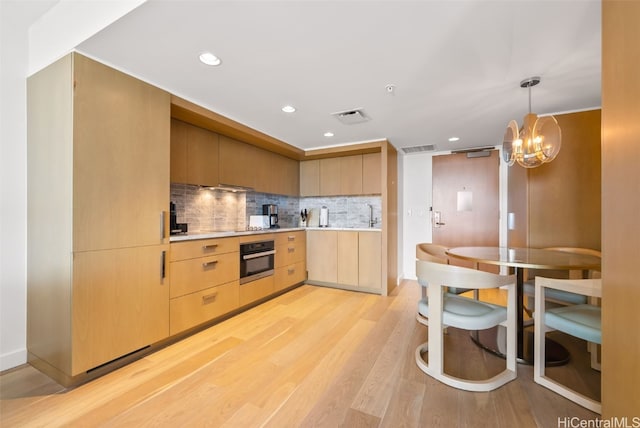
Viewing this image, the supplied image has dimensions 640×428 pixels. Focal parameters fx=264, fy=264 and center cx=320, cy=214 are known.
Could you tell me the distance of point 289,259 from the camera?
3803mm

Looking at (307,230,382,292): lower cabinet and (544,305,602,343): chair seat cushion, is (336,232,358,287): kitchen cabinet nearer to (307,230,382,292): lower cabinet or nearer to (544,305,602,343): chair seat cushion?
(307,230,382,292): lower cabinet

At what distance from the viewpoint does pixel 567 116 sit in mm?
2715

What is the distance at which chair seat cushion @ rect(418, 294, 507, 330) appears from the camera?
5.58ft

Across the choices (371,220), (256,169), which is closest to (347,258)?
(371,220)

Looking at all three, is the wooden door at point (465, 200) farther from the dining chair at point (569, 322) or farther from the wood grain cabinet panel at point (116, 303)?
the wood grain cabinet panel at point (116, 303)

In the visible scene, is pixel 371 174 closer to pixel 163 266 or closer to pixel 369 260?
pixel 369 260

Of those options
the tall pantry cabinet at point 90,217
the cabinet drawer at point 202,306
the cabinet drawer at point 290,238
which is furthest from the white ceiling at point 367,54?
the cabinet drawer at point 202,306

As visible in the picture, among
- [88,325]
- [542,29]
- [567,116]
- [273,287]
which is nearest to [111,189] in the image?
[88,325]

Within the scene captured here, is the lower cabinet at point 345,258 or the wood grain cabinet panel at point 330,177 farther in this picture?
the wood grain cabinet panel at point 330,177

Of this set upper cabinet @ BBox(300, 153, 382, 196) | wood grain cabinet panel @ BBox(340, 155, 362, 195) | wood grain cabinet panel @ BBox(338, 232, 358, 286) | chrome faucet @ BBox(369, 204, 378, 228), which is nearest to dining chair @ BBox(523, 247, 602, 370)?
wood grain cabinet panel @ BBox(338, 232, 358, 286)

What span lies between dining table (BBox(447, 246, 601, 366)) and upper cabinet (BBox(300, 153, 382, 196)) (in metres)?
1.87

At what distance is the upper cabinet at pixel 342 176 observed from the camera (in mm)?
4027

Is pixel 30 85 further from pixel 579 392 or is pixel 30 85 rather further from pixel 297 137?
pixel 579 392

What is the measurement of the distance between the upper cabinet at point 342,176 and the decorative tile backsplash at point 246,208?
35cm
